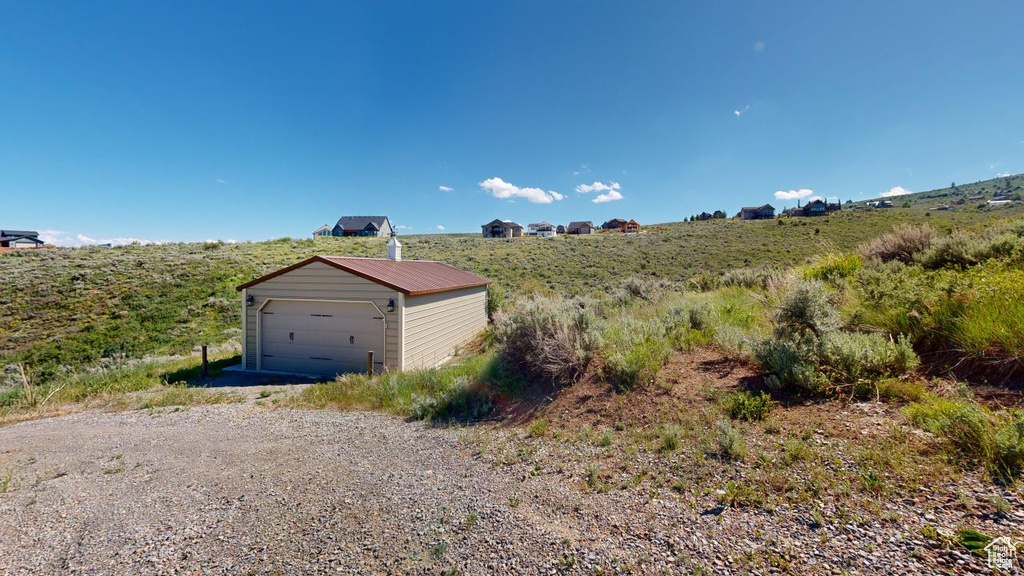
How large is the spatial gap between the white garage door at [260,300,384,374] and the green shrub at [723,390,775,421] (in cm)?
789

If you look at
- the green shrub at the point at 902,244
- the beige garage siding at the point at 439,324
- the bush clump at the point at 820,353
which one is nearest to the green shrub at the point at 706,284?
the green shrub at the point at 902,244

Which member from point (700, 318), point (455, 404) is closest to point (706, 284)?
point (700, 318)

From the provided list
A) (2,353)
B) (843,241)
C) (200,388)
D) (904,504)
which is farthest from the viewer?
(843,241)

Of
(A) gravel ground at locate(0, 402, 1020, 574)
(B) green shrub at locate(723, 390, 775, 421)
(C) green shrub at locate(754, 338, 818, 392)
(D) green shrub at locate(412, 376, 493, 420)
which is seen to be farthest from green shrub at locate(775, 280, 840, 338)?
(D) green shrub at locate(412, 376, 493, 420)

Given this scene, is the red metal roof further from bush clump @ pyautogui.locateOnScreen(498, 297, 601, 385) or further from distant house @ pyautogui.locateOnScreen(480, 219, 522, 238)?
distant house @ pyautogui.locateOnScreen(480, 219, 522, 238)

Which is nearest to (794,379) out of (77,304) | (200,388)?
(200,388)

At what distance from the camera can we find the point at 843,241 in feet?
95.0

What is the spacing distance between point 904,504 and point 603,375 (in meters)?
3.16

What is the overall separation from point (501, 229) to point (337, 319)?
178ft

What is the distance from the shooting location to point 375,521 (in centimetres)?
313

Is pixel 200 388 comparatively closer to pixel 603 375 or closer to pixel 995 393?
pixel 603 375

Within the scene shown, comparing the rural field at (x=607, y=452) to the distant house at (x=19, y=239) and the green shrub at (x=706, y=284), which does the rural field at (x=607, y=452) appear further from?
the distant house at (x=19, y=239)

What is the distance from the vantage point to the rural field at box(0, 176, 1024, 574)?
251 cm

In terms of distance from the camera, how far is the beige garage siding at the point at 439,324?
9.77m
